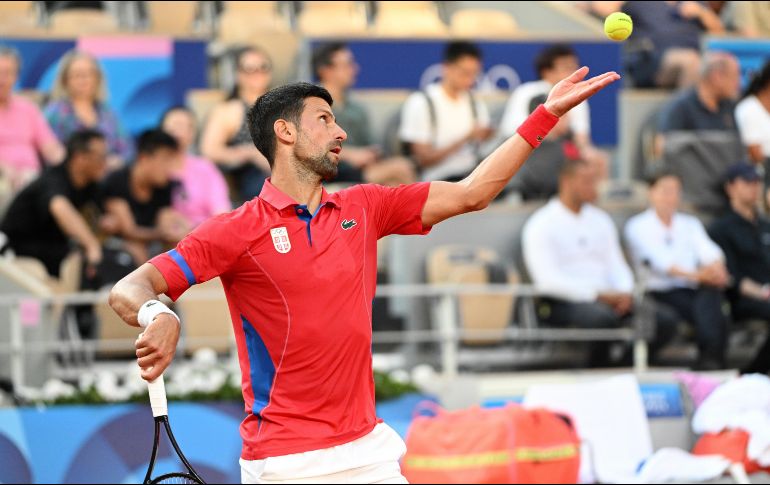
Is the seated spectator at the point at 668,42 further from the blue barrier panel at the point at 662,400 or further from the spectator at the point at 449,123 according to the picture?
the blue barrier panel at the point at 662,400

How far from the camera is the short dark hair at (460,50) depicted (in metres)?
10.6

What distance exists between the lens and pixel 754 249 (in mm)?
10492

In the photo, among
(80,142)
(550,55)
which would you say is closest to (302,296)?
(80,142)

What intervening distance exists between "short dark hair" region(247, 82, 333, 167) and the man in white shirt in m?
5.85

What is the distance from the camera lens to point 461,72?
35.2ft

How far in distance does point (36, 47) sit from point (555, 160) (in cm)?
415

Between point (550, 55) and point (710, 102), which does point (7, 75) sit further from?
point (710, 102)

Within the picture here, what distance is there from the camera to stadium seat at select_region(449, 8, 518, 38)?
9102 millimetres

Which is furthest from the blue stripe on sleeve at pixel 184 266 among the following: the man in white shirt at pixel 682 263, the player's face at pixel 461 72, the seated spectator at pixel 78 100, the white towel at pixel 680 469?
the player's face at pixel 461 72

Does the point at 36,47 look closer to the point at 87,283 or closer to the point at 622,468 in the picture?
the point at 87,283

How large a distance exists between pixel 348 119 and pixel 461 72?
98cm

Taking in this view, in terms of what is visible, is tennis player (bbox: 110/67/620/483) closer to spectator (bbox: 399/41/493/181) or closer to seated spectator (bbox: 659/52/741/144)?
spectator (bbox: 399/41/493/181)

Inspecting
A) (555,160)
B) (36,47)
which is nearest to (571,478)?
(555,160)

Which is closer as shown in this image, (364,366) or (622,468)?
(364,366)
